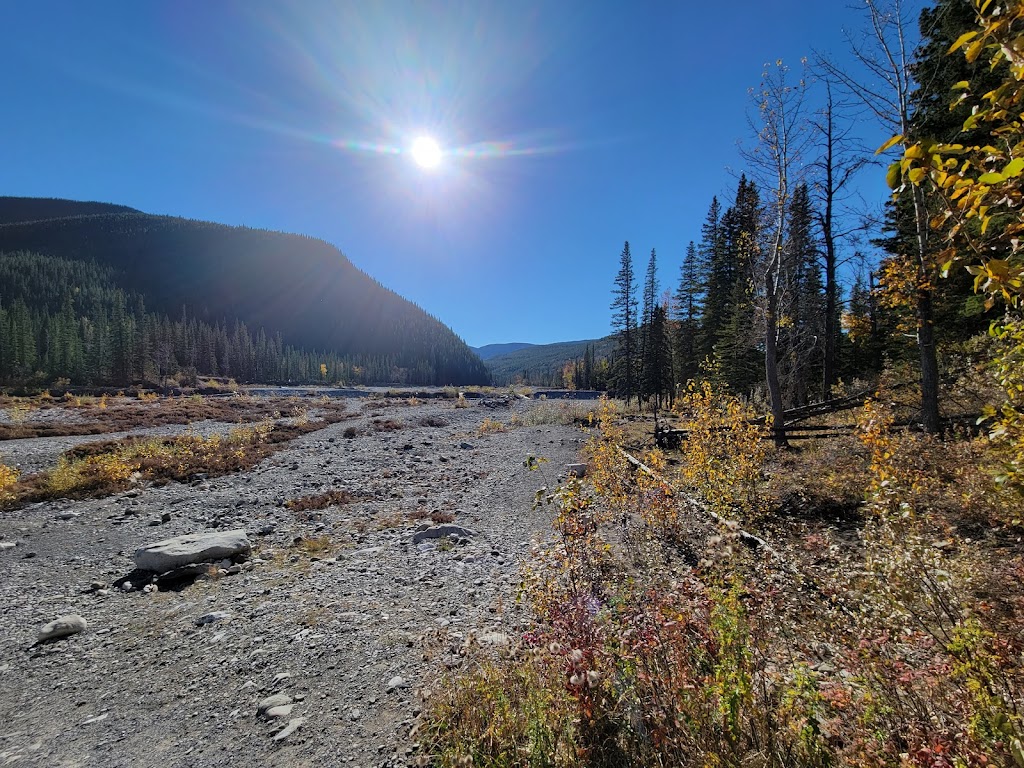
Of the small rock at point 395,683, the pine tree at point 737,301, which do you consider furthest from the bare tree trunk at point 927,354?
the small rock at point 395,683

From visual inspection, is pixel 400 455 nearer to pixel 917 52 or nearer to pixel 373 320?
pixel 917 52

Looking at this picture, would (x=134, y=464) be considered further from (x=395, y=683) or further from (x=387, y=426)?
(x=395, y=683)

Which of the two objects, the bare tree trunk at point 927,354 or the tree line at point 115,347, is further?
the tree line at point 115,347

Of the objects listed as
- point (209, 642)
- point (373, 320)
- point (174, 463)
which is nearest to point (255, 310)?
point (373, 320)

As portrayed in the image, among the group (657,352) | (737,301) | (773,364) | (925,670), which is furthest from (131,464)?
(657,352)

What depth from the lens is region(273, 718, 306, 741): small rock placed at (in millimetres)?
3775

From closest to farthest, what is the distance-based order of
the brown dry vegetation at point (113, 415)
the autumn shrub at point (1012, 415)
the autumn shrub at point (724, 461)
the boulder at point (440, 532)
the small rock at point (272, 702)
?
1. the autumn shrub at point (1012, 415)
2. the small rock at point (272, 702)
3. the autumn shrub at point (724, 461)
4. the boulder at point (440, 532)
5. the brown dry vegetation at point (113, 415)

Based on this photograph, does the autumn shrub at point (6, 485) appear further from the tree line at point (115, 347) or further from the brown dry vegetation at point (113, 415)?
the tree line at point (115, 347)

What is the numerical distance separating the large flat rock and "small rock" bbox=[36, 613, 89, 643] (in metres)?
1.38

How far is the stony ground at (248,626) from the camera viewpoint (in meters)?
3.85

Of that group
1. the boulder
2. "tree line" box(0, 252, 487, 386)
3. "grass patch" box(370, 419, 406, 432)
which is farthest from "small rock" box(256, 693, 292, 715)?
"tree line" box(0, 252, 487, 386)

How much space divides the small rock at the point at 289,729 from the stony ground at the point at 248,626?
19 millimetres

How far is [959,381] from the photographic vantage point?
10.5m

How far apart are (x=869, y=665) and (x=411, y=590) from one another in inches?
214
